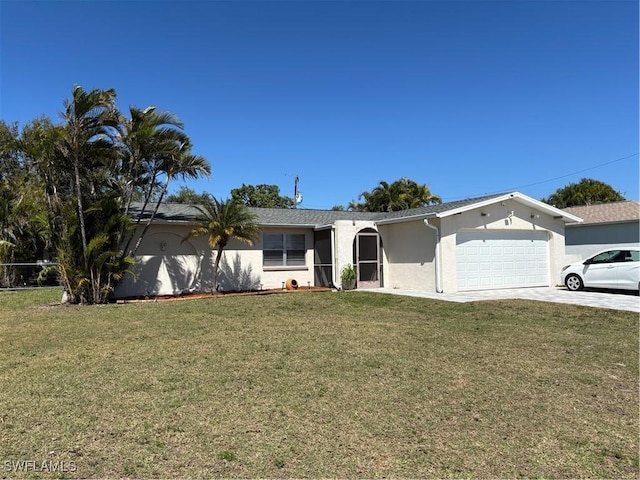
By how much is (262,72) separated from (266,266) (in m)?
7.49

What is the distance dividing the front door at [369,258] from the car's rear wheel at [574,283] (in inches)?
273

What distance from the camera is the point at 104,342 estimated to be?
288 inches

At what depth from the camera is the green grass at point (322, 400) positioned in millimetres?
3270

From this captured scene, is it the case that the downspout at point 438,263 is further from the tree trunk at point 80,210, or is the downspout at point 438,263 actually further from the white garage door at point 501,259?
the tree trunk at point 80,210

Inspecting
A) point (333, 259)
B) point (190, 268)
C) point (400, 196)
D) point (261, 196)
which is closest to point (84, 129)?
point (190, 268)

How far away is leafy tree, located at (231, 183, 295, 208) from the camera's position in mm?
48438

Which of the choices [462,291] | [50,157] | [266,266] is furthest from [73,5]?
[462,291]

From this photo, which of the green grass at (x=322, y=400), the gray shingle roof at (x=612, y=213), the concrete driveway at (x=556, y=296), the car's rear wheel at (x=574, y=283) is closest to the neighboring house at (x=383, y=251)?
the concrete driveway at (x=556, y=296)

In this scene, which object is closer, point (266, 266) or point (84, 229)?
point (84, 229)

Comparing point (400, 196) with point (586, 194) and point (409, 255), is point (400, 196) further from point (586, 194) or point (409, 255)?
point (586, 194)

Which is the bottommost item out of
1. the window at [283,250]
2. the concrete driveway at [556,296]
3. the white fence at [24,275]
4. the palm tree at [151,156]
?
the concrete driveway at [556,296]

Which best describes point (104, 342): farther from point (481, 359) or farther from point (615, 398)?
point (615, 398)

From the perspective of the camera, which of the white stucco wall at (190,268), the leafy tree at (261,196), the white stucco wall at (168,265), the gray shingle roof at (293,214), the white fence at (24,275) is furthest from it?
the leafy tree at (261,196)

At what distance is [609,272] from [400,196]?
19.8 meters
